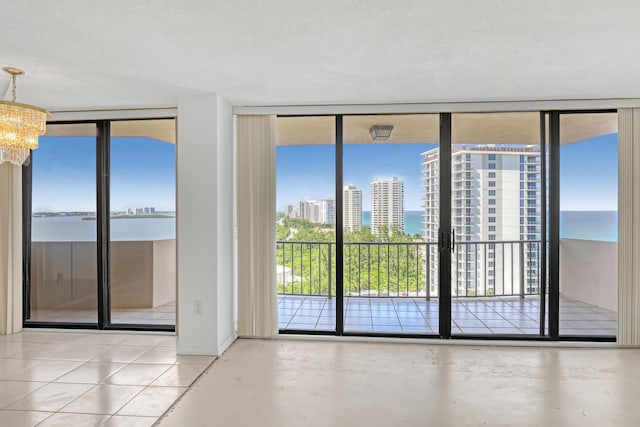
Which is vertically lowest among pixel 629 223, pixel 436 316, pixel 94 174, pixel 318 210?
pixel 436 316

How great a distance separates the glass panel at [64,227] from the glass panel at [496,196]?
399 centimetres

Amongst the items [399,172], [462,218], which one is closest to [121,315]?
[399,172]

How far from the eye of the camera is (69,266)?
4133mm

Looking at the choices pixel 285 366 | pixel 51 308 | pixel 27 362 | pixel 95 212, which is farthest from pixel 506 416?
pixel 51 308

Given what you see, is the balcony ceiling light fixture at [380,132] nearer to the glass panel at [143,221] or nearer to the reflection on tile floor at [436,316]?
the reflection on tile floor at [436,316]

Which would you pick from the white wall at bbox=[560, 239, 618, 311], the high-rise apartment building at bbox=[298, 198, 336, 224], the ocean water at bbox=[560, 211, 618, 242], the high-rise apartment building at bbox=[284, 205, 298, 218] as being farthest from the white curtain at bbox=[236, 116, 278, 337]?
the white wall at bbox=[560, 239, 618, 311]

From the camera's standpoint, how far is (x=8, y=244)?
396 centimetres

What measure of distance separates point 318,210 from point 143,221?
1950 millimetres

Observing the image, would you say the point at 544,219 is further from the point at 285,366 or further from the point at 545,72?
the point at 285,366

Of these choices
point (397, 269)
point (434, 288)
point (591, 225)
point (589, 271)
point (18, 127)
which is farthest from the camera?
point (397, 269)

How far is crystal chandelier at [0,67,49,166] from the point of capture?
2.61 meters

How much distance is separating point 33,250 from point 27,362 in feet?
4.94

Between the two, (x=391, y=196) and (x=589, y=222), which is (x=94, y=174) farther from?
(x=589, y=222)

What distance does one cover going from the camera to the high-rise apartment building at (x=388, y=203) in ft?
13.8
